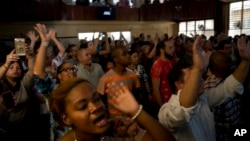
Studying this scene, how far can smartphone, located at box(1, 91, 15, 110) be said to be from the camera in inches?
99.0

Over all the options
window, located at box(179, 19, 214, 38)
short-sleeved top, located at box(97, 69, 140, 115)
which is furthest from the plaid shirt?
window, located at box(179, 19, 214, 38)

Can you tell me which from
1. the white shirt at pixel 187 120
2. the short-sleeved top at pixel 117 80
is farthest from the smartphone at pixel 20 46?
the white shirt at pixel 187 120

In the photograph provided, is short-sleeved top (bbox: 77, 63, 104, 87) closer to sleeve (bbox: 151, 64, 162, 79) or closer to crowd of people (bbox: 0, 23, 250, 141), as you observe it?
crowd of people (bbox: 0, 23, 250, 141)

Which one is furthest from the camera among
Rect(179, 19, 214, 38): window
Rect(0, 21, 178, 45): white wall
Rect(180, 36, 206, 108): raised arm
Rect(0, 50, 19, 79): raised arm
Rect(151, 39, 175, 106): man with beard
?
Rect(179, 19, 214, 38): window

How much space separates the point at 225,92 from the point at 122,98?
3.87ft

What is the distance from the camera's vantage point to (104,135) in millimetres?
1359

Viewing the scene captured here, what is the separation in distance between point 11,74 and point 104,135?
161cm

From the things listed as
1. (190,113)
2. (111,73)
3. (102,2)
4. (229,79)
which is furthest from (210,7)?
(190,113)

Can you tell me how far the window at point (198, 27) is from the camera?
11.3 meters

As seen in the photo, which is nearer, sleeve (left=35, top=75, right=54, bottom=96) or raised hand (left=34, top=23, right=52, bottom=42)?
sleeve (left=35, top=75, right=54, bottom=96)

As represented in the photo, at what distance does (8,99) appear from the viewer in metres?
2.53

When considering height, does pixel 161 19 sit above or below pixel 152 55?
above

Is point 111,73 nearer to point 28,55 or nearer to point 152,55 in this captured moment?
point 28,55

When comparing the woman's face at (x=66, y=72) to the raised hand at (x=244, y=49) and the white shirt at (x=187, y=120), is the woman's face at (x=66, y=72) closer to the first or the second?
the white shirt at (x=187, y=120)
